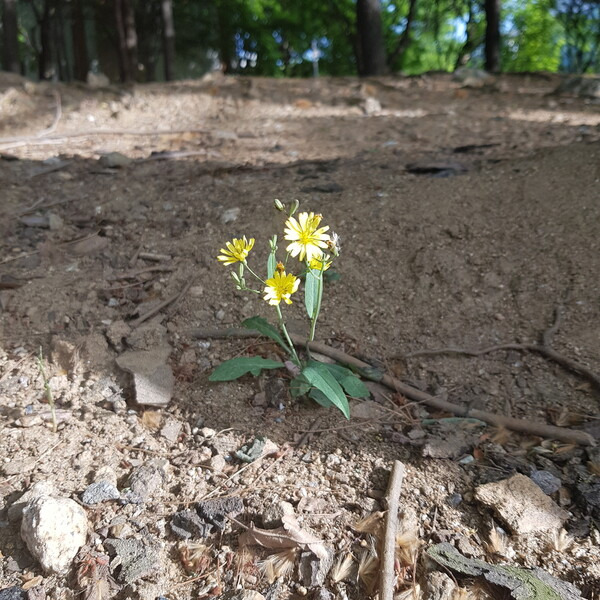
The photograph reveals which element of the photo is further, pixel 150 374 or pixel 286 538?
pixel 150 374

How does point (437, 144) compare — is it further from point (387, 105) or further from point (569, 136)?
point (387, 105)

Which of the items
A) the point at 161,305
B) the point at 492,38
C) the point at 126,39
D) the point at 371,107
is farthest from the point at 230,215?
the point at 126,39

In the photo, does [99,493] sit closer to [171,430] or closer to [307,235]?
Result: [171,430]

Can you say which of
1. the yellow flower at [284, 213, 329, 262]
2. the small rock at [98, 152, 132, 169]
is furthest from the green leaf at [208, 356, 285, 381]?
the small rock at [98, 152, 132, 169]

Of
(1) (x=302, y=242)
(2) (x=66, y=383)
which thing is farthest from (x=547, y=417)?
(2) (x=66, y=383)

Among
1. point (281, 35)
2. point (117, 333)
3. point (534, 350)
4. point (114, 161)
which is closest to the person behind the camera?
point (534, 350)

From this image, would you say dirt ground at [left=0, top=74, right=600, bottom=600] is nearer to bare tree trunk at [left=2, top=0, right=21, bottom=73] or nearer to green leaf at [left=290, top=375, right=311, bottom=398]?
green leaf at [left=290, top=375, right=311, bottom=398]
